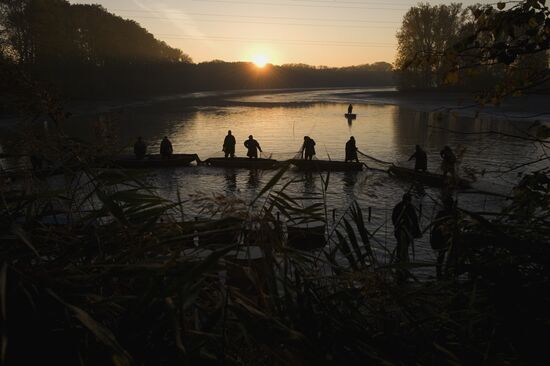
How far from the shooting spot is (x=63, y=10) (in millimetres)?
82188

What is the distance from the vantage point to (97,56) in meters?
93.5

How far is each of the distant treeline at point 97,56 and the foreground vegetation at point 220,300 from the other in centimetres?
3309

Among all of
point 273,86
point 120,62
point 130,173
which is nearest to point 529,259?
point 130,173

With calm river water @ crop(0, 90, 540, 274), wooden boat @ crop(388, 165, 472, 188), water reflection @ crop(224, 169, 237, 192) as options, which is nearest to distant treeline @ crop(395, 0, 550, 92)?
calm river water @ crop(0, 90, 540, 274)

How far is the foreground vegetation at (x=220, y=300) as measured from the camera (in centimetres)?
→ 202

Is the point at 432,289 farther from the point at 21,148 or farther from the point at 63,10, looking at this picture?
the point at 63,10

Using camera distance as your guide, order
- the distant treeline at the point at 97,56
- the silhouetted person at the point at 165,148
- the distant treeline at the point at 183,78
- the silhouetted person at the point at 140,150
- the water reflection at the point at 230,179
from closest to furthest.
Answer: the water reflection at the point at 230,179
the silhouetted person at the point at 140,150
the silhouetted person at the point at 165,148
the distant treeline at the point at 97,56
the distant treeline at the point at 183,78

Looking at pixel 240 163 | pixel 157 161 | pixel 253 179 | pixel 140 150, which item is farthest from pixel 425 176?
pixel 140 150

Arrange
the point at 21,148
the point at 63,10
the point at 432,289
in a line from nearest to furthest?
1. the point at 432,289
2. the point at 21,148
3. the point at 63,10

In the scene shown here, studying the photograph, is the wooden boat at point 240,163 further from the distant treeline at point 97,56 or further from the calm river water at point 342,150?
the distant treeline at point 97,56

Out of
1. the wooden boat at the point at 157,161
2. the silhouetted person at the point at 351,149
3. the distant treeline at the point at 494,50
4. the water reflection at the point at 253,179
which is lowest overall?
the water reflection at the point at 253,179

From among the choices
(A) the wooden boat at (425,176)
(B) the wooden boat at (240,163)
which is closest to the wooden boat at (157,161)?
(B) the wooden boat at (240,163)

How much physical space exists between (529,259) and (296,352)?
1991mm

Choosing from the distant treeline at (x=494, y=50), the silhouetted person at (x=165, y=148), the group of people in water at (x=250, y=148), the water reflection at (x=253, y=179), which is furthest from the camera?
the silhouetted person at (x=165, y=148)
